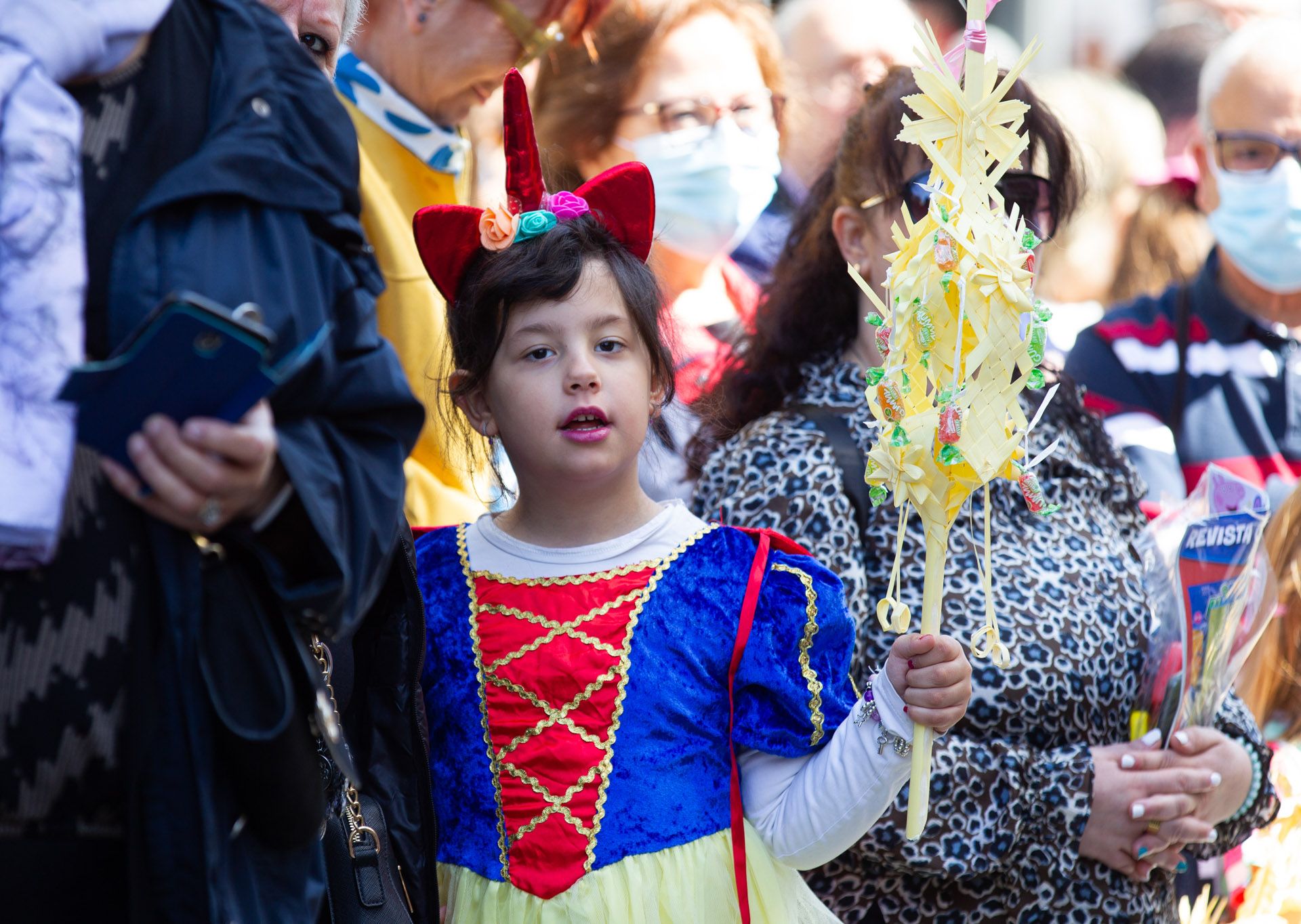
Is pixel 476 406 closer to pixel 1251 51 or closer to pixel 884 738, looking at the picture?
pixel 884 738

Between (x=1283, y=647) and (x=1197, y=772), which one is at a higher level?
(x=1197, y=772)

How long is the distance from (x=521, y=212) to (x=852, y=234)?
84 centimetres

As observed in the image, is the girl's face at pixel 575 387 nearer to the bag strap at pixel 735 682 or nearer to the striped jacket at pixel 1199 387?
the bag strap at pixel 735 682

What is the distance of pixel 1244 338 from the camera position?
4242 mm

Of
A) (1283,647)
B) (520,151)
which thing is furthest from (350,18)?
(1283,647)

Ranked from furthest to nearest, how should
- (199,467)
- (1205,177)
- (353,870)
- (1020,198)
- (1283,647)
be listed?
(1205,177), (1283,647), (1020,198), (353,870), (199,467)

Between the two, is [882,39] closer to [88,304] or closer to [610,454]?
[610,454]

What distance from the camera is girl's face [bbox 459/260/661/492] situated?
7.24ft

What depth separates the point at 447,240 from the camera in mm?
2354

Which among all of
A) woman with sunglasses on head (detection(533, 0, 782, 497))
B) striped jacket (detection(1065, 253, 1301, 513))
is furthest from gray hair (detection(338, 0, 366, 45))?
striped jacket (detection(1065, 253, 1301, 513))

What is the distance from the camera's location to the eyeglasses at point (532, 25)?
333 centimetres

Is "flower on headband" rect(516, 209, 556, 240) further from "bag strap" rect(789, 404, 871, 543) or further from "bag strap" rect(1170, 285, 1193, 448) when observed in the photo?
"bag strap" rect(1170, 285, 1193, 448)

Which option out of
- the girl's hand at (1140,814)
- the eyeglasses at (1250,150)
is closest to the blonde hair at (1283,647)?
the girl's hand at (1140,814)

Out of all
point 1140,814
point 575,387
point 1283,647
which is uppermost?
point 575,387
